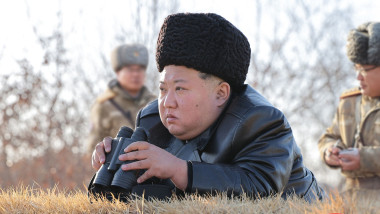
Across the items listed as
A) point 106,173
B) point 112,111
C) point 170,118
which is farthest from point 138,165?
point 112,111

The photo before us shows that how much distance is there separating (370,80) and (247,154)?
309 cm

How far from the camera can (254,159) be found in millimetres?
2762

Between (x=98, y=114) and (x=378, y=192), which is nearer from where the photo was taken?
(x=378, y=192)

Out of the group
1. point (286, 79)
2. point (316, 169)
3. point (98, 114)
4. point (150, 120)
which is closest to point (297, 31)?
point (286, 79)

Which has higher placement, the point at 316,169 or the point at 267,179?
the point at 267,179

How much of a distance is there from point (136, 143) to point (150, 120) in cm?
83

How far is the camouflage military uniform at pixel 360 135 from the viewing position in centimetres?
532

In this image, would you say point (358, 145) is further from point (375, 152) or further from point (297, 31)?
point (297, 31)

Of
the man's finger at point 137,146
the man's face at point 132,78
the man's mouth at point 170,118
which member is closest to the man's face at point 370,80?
the man's face at point 132,78

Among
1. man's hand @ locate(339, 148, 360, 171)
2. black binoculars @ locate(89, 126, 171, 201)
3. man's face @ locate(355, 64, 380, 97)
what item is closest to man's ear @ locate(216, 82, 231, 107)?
black binoculars @ locate(89, 126, 171, 201)

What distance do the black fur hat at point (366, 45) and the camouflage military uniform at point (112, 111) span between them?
8.04 ft

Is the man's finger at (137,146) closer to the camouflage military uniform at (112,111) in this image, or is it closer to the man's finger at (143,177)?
the man's finger at (143,177)

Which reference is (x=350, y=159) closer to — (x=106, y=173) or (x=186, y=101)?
(x=186, y=101)

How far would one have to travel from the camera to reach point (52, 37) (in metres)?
9.54
